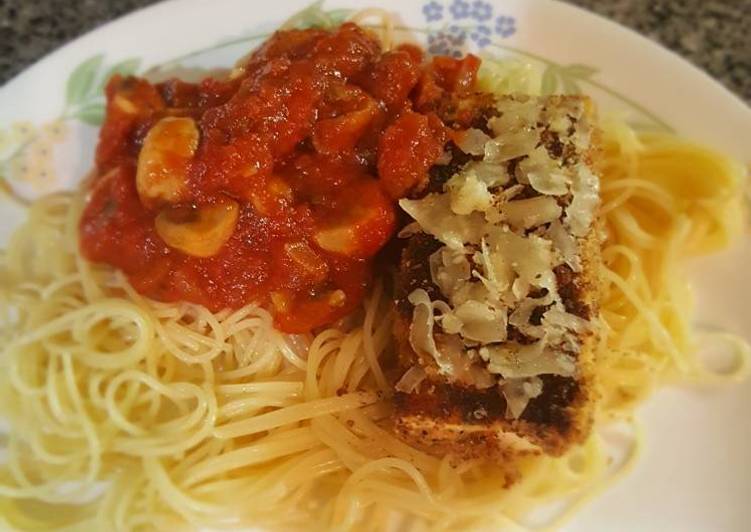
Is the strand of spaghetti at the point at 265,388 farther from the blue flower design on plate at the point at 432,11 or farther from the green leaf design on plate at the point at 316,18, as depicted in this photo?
the blue flower design on plate at the point at 432,11

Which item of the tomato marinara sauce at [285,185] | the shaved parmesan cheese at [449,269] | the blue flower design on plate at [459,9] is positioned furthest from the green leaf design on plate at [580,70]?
the shaved parmesan cheese at [449,269]

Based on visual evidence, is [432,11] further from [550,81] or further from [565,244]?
[565,244]

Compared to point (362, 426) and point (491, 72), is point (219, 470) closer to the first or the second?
point (362, 426)

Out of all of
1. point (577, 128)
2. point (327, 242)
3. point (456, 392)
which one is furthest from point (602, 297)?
point (327, 242)

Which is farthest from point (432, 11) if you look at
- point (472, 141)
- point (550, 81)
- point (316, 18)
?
point (472, 141)

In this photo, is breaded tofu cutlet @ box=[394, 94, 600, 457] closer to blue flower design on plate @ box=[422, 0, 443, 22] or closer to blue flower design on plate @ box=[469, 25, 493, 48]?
blue flower design on plate @ box=[469, 25, 493, 48]

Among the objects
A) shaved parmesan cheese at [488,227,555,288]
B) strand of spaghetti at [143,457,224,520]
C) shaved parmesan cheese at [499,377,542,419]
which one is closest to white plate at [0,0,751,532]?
shaved parmesan cheese at [499,377,542,419]
